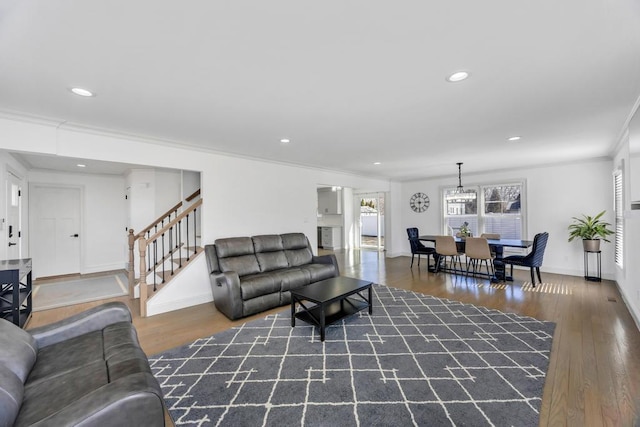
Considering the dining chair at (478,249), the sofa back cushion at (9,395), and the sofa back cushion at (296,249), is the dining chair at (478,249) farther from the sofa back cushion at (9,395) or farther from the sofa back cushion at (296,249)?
the sofa back cushion at (9,395)

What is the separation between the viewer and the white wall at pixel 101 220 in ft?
20.0

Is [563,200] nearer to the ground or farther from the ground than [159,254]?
farther from the ground

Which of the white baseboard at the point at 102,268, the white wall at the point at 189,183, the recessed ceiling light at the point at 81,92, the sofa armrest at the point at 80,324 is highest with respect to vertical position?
the recessed ceiling light at the point at 81,92

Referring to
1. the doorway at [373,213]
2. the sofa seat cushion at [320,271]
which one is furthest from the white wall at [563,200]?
the sofa seat cushion at [320,271]

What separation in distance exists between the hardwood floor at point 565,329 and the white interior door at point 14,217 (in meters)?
1.29

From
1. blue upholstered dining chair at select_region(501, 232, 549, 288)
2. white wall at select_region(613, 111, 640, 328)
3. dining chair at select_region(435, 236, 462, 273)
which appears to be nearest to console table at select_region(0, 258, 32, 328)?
white wall at select_region(613, 111, 640, 328)

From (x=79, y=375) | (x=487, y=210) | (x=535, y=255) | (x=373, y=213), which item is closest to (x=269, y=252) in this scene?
(x=79, y=375)

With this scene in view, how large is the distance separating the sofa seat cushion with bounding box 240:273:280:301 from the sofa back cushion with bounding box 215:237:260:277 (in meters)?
0.21

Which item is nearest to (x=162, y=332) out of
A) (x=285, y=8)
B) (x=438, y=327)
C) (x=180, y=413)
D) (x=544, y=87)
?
(x=180, y=413)

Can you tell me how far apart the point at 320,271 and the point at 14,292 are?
11.2ft

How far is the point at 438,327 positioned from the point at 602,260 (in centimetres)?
463

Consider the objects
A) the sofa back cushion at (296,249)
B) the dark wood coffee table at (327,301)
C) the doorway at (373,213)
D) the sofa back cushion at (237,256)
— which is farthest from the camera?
the doorway at (373,213)

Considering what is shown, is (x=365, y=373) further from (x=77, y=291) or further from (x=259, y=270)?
(x=77, y=291)

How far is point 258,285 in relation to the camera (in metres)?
3.67
